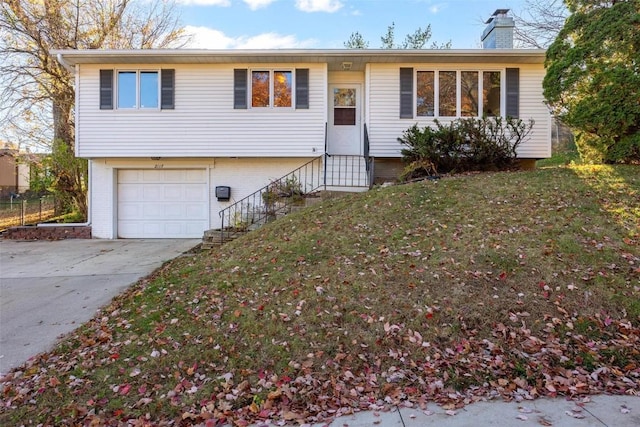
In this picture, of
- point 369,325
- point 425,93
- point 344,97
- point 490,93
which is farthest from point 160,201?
point 490,93

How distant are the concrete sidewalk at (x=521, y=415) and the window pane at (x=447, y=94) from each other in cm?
866

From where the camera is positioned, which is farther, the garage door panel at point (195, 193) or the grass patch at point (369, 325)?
the garage door panel at point (195, 193)

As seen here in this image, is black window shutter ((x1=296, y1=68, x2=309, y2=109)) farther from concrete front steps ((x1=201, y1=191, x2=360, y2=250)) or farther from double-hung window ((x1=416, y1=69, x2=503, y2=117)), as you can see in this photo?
double-hung window ((x1=416, y1=69, x2=503, y2=117))

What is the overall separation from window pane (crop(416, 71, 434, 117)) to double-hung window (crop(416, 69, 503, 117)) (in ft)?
0.09

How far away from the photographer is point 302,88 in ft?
34.3

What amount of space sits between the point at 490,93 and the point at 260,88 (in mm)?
6057

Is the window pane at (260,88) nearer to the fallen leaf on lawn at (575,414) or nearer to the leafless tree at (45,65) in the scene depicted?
the leafless tree at (45,65)

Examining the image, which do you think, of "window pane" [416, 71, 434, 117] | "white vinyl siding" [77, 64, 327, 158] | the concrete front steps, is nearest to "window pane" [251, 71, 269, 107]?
"white vinyl siding" [77, 64, 327, 158]

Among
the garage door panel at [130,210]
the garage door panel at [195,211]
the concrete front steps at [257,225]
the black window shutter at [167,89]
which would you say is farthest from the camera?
the garage door panel at [130,210]

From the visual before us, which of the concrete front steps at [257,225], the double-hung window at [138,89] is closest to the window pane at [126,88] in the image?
the double-hung window at [138,89]

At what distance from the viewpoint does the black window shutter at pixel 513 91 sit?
10289 mm

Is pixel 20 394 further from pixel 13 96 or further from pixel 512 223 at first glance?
pixel 13 96

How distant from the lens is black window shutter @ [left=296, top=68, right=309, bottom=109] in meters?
10.5

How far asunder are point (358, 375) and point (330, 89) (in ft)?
30.3
